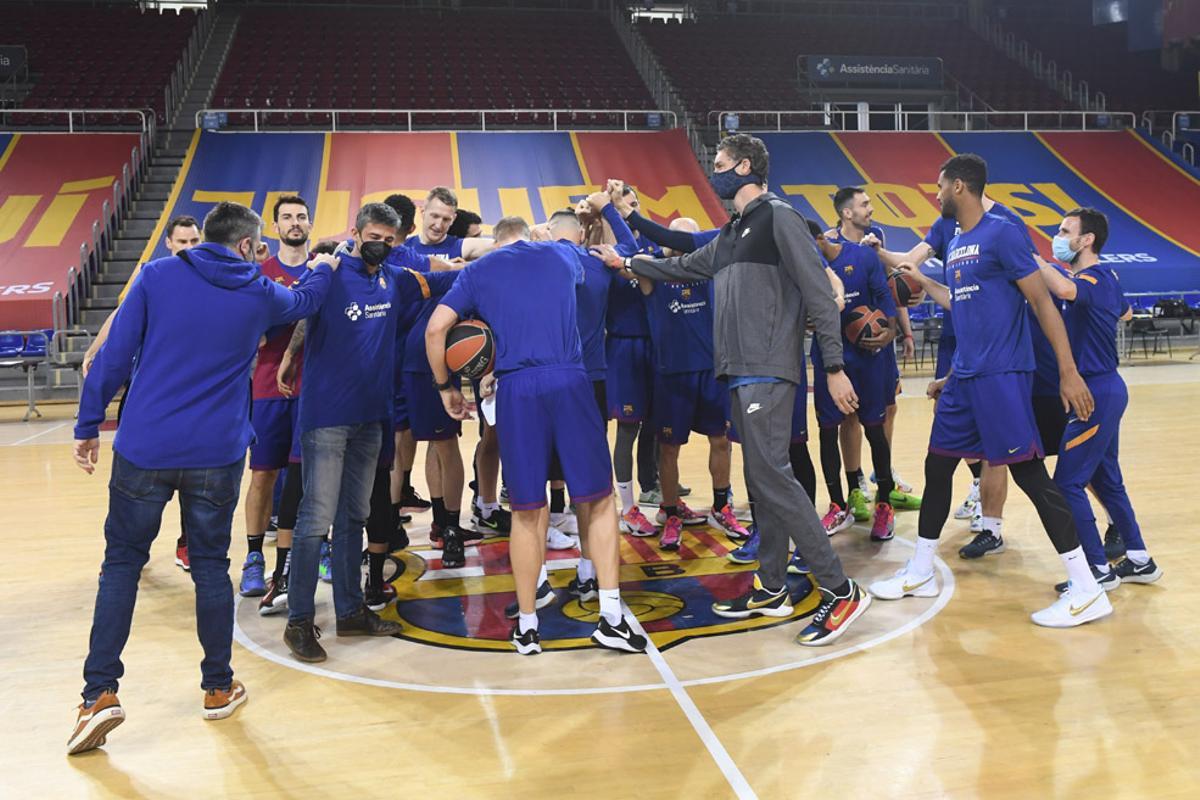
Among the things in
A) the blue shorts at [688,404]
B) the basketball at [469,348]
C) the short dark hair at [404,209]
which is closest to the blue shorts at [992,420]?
the blue shorts at [688,404]

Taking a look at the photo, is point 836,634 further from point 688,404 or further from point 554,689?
point 688,404

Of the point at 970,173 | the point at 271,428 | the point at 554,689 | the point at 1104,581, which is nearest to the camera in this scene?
the point at 554,689

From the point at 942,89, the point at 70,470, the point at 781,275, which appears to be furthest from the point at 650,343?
the point at 942,89

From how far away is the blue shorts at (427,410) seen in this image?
19.4 feet

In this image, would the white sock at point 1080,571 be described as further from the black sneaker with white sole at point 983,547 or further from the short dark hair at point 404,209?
the short dark hair at point 404,209

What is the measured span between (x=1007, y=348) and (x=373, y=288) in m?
2.83

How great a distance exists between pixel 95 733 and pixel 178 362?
128 cm

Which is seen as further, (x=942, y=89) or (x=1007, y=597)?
(x=942, y=89)

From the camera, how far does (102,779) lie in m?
3.25

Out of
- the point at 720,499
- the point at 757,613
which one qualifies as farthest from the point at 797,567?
the point at 720,499

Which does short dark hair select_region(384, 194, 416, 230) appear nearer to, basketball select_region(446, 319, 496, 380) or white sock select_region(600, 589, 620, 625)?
basketball select_region(446, 319, 496, 380)

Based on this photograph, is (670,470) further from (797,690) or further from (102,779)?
(102,779)

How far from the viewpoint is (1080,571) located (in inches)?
177

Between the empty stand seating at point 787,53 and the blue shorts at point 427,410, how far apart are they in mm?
17911
